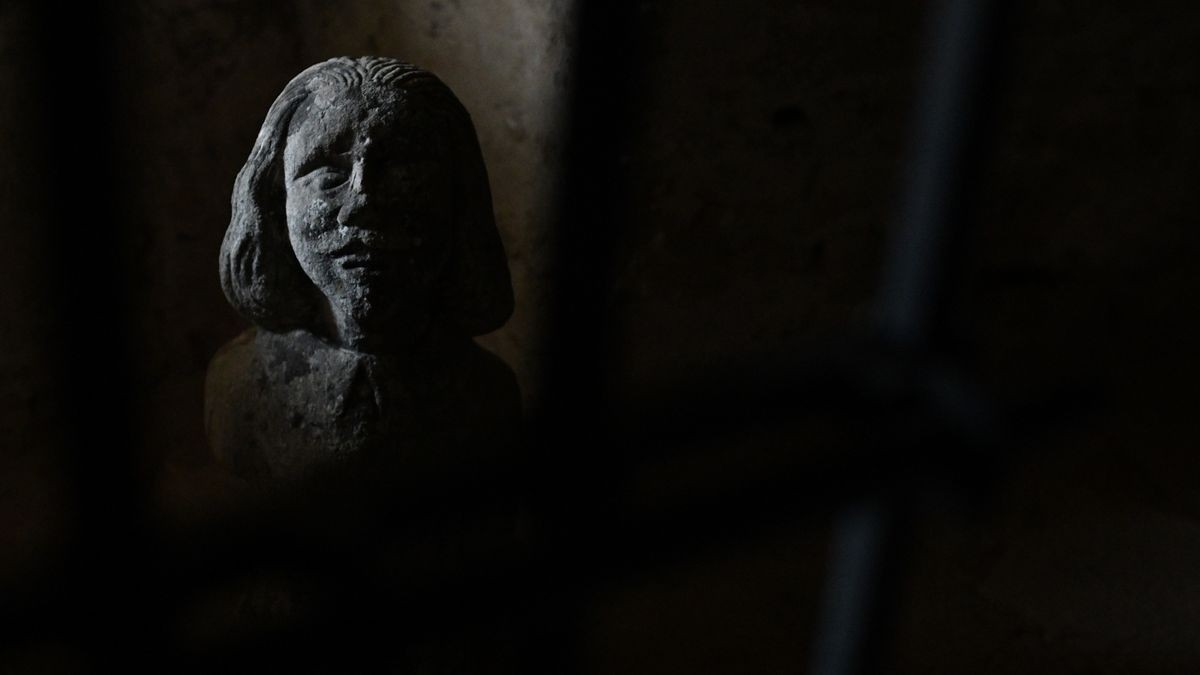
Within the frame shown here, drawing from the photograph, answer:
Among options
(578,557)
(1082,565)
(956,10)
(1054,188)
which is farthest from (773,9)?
(578,557)

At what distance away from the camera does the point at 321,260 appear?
180 cm

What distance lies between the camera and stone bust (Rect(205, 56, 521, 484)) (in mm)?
1773

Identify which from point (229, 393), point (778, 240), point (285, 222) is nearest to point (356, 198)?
point (285, 222)

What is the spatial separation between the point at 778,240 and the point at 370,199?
1426 millimetres

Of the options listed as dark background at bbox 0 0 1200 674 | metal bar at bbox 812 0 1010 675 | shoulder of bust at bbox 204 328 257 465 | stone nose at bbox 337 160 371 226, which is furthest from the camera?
dark background at bbox 0 0 1200 674

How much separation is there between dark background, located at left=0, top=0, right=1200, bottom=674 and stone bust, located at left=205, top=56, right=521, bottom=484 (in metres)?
0.49

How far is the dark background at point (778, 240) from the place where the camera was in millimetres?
2639

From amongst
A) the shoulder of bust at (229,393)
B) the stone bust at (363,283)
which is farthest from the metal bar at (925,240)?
the shoulder of bust at (229,393)

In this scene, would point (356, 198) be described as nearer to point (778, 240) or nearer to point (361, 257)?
point (361, 257)

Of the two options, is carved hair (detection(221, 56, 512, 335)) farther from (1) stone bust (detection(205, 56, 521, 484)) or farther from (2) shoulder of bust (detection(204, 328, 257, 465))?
(2) shoulder of bust (detection(204, 328, 257, 465))

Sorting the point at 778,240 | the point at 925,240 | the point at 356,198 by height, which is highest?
the point at 925,240

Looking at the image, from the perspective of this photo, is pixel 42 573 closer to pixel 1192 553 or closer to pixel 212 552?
pixel 212 552

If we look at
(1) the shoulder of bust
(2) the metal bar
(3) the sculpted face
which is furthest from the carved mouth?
(2) the metal bar

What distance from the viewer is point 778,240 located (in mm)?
2994
